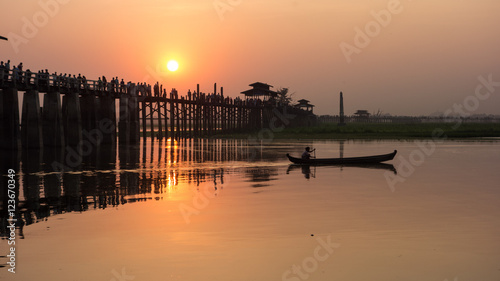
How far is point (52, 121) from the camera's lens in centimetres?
4141

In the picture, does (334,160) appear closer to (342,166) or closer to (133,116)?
(342,166)

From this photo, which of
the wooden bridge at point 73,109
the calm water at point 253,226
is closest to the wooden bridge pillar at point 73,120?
the wooden bridge at point 73,109

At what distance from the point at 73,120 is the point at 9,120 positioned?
28.9 feet

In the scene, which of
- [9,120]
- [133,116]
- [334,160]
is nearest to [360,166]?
[334,160]

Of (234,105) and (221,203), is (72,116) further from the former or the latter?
(234,105)

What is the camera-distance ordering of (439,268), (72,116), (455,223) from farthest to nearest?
(72,116) < (455,223) < (439,268)

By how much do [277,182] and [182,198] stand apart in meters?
5.85

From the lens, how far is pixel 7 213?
634 inches

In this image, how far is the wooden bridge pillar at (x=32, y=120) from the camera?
38375 millimetres

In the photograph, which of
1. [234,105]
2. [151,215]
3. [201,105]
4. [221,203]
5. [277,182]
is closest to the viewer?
[151,215]

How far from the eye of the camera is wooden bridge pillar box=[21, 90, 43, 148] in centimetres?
3838

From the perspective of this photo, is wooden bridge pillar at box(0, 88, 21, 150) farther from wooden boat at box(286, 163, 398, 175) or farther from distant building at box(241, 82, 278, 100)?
distant building at box(241, 82, 278, 100)

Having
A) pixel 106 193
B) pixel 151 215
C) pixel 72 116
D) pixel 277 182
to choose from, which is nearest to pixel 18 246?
pixel 151 215

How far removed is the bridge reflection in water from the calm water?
0.07m
